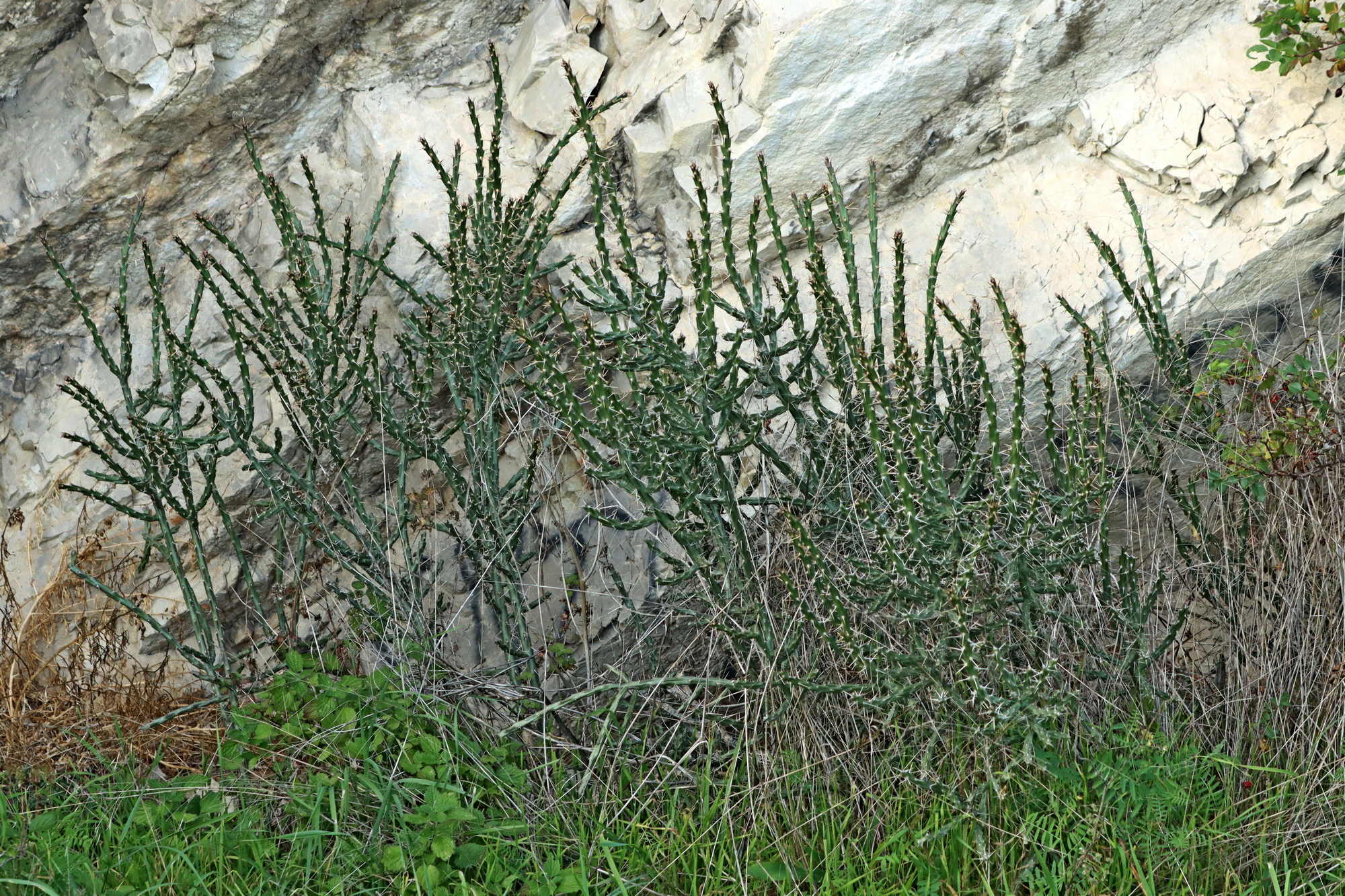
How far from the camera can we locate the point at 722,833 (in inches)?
86.7

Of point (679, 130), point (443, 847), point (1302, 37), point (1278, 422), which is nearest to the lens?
point (443, 847)

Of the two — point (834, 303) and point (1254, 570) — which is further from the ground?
point (834, 303)

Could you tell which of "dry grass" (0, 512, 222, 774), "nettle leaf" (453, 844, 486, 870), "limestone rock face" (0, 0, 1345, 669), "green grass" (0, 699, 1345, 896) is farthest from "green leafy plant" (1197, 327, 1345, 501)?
"dry grass" (0, 512, 222, 774)

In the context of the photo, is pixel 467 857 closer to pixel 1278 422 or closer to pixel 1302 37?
pixel 1278 422

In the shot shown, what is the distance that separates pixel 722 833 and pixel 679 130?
166 cm

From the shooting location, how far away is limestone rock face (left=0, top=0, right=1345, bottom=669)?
2.66 m

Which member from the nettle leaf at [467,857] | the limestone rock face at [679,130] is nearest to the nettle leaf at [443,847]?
the nettle leaf at [467,857]

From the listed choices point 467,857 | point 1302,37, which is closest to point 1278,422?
point 1302,37

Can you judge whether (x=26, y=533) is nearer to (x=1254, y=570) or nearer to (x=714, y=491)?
(x=714, y=491)

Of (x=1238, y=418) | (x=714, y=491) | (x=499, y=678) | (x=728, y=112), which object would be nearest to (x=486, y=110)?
(x=728, y=112)

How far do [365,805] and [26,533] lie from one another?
4.87ft

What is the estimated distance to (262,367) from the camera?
309 cm

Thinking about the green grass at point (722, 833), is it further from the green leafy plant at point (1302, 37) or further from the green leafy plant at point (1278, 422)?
the green leafy plant at point (1302, 37)

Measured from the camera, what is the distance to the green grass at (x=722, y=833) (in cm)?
205
